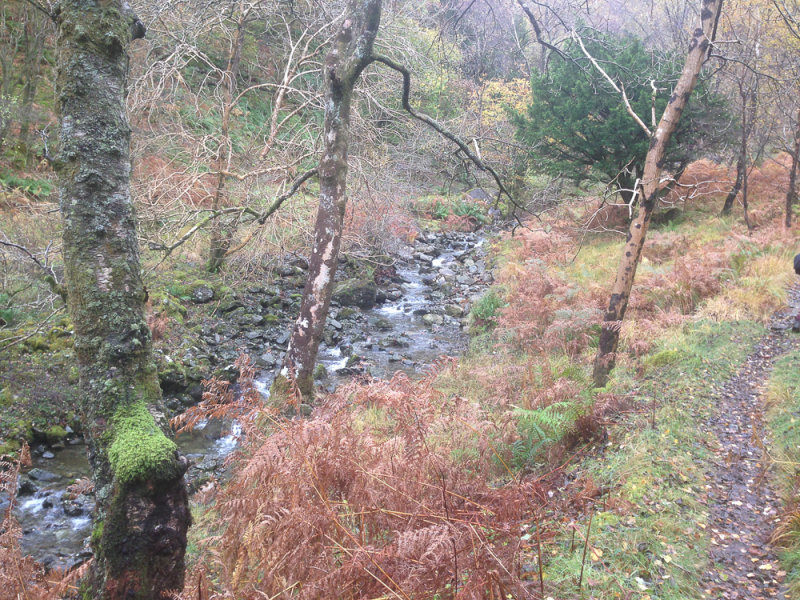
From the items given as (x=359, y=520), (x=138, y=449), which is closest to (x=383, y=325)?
(x=359, y=520)

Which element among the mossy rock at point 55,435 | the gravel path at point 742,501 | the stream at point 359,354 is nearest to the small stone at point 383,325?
the stream at point 359,354

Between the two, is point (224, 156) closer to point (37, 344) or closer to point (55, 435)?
point (37, 344)

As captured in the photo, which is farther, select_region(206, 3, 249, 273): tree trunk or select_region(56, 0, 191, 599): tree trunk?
select_region(206, 3, 249, 273): tree trunk

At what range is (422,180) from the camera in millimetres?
17344

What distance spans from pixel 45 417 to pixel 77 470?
1.23 meters

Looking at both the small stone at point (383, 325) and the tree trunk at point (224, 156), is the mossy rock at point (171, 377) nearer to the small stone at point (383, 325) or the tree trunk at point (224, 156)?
the tree trunk at point (224, 156)

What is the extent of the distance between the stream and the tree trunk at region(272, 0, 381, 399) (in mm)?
886

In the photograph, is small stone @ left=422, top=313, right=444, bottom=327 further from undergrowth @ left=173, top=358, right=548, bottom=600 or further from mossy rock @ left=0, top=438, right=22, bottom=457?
undergrowth @ left=173, top=358, right=548, bottom=600

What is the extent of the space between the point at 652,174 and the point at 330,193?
3.81m

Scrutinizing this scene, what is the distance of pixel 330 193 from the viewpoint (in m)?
6.05

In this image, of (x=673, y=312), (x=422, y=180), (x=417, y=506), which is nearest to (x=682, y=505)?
(x=417, y=506)

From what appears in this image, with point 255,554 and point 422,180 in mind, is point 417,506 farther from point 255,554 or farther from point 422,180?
point 422,180

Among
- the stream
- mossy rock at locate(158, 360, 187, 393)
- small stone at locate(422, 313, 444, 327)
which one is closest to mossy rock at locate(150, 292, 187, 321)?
mossy rock at locate(158, 360, 187, 393)

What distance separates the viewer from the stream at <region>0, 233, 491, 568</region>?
5805 millimetres
